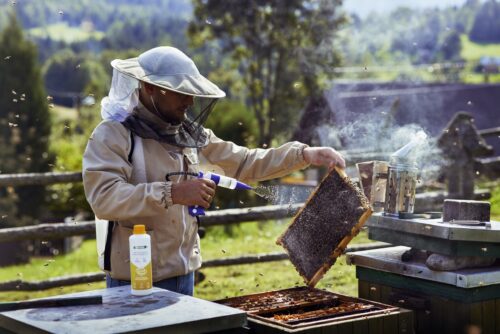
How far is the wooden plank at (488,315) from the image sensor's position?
146 inches

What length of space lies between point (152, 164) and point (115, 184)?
264mm

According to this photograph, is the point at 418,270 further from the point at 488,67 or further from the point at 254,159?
the point at 488,67

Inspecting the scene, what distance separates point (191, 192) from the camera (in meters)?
3.28

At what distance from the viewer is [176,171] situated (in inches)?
142

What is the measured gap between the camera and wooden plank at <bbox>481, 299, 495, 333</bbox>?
12.2 ft

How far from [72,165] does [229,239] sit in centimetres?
896

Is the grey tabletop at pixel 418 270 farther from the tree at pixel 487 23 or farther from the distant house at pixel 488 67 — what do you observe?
the tree at pixel 487 23

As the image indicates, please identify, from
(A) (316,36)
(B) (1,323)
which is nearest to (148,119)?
(B) (1,323)

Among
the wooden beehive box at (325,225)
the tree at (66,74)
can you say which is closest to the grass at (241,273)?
the wooden beehive box at (325,225)

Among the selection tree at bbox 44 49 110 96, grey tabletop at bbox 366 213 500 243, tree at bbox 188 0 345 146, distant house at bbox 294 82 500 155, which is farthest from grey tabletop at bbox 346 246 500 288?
tree at bbox 44 49 110 96

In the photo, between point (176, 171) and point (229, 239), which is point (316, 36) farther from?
point (176, 171)

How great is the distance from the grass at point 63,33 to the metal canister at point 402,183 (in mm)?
77000

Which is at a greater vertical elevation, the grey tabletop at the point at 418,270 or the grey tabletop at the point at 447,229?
the grey tabletop at the point at 447,229

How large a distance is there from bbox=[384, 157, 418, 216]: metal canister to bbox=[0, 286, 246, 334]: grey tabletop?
1358mm
